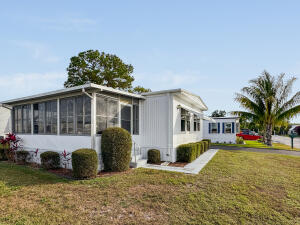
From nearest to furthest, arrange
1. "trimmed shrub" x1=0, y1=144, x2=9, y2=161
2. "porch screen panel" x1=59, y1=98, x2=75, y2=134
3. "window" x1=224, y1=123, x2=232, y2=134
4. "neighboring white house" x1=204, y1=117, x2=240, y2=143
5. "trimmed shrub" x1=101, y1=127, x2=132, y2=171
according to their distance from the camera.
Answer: "trimmed shrub" x1=101, y1=127, x2=132, y2=171 → "porch screen panel" x1=59, y1=98, x2=75, y2=134 → "trimmed shrub" x1=0, y1=144, x2=9, y2=161 → "neighboring white house" x1=204, y1=117, x2=240, y2=143 → "window" x1=224, y1=123, x2=232, y2=134

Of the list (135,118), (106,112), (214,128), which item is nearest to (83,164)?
(106,112)

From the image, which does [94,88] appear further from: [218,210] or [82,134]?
[218,210]

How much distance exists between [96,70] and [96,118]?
18.6 meters

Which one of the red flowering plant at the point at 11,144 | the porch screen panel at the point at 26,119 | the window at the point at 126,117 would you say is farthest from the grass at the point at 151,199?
the porch screen panel at the point at 26,119

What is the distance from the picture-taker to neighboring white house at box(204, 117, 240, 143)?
20.9 m

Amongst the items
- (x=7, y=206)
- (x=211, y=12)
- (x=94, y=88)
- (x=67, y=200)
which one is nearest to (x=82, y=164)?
(x=67, y=200)

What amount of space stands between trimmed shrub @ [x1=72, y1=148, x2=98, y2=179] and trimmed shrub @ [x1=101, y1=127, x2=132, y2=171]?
772 millimetres

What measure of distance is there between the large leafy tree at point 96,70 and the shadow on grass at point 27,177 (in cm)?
1818

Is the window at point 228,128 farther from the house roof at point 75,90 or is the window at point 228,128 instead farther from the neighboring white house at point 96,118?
the house roof at point 75,90

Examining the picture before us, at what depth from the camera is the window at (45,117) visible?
27.9 ft

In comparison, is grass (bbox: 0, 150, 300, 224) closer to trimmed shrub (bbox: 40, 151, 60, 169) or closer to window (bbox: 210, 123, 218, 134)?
trimmed shrub (bbox: 40, 151, 60, 169)

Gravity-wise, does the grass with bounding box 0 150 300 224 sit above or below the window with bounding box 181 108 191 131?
below

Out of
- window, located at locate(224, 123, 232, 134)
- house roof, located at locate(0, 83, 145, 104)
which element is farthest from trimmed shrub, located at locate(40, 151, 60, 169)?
window, located at locate(224, 123, 232, 134)

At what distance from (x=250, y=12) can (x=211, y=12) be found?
Result: 1.96 meters
